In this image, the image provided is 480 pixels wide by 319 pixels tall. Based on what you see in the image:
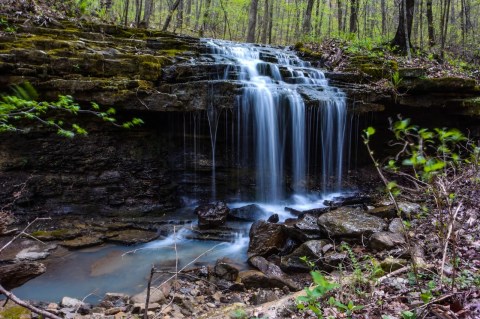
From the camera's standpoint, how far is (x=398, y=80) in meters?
8.30

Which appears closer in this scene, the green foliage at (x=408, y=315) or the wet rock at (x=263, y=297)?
the green foliage at (x=408, y=315)

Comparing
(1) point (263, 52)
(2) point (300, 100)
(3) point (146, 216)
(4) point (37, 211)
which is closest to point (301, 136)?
(2) point (300, 100)

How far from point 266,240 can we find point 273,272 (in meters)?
0.83

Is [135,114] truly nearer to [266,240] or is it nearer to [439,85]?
[266,240]

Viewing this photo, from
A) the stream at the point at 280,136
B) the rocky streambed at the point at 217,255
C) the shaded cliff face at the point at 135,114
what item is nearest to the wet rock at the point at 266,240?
the rocky streambed at the point at 217,255

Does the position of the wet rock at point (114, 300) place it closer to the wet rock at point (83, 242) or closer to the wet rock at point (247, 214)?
the wet rock at point (83, 242)

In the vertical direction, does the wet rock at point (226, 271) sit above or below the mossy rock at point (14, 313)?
below

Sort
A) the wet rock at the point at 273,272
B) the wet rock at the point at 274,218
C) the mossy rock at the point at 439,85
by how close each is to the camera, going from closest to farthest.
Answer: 1. the wet rock at the point at 273,272
2. the wet rock at the point at 274,218
3. the mossy rock at the point at 439,85

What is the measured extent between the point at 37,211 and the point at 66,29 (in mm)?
4823

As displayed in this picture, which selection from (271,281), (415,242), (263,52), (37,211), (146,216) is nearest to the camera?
(415,242)

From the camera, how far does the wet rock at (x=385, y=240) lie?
4816 mm

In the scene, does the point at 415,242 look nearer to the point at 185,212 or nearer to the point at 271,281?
the point at 271,281

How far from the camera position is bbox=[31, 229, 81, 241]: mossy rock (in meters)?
6.25

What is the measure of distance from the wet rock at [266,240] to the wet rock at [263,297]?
129 centimetres
